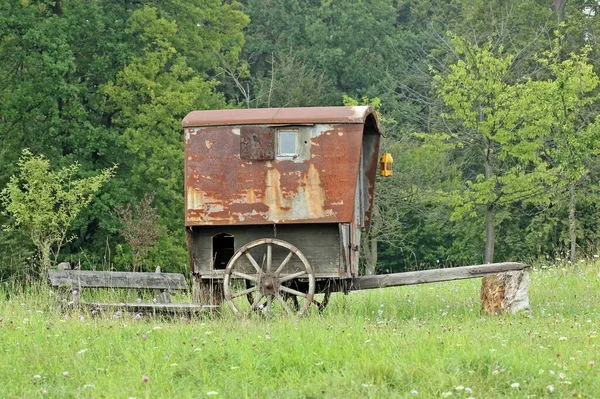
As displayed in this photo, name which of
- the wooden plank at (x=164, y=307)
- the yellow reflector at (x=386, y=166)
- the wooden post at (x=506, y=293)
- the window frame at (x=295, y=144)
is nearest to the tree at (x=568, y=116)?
the yellow reflector at (x=386, y=166)

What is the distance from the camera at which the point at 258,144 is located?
41.9 ft

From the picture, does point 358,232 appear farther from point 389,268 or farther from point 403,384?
point 389,268

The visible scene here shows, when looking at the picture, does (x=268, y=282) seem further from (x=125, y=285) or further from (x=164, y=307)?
(x=125, y=285)

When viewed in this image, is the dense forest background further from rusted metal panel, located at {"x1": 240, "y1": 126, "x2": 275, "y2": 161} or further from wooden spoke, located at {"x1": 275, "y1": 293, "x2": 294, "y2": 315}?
wooden spoke, located at {"x1": 275, "y1": 293, "x2": 294, "y2": 315}

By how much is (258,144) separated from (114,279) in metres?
2.95

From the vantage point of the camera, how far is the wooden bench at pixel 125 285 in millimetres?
12094

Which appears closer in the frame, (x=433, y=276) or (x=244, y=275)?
(x=244, y=275)

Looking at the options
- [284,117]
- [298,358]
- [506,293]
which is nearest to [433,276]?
[506,293]

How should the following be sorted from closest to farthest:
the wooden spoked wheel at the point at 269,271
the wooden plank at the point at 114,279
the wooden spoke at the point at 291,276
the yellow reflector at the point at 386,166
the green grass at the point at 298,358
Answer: the green grass at the point at 298,358 → the wooden spoked wheel at the point at 269,271 → the wooden spoke at the point at 291,276 → the wooden plank at the point at 114,279 → the yellow reflector at the point at 386,166

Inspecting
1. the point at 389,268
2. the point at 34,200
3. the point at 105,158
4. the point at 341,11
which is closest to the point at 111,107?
the point at 105,158

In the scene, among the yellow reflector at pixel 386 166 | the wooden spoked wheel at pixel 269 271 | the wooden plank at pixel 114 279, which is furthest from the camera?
the yellow reflector at pixel 386 166

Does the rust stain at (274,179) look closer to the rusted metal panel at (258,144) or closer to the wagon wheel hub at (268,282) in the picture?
the rusted metal panel at (258,144)

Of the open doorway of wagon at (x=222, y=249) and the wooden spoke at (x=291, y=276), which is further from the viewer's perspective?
the open doorway of wagon at (x=222, y=249)

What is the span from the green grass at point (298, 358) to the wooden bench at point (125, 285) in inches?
29.3
